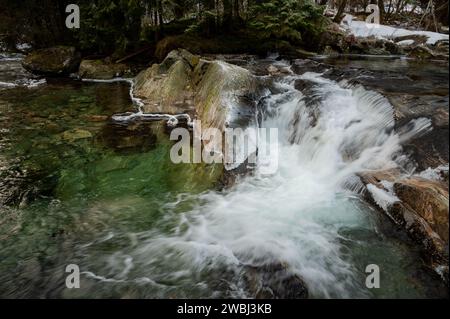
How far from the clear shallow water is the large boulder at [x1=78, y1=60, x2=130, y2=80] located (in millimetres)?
6796

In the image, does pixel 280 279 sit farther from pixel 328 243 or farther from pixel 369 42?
pixel 369 42

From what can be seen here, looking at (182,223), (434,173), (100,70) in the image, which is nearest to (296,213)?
(182,223)

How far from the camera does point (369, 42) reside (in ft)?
47.8

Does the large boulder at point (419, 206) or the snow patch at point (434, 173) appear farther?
the snow patch at point (434, 173)

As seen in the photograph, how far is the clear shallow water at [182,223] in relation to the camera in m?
→ 4.08

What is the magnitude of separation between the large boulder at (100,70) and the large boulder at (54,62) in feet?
3.09

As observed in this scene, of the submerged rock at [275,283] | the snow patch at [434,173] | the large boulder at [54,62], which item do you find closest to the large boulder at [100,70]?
the large boulder at [54,62]

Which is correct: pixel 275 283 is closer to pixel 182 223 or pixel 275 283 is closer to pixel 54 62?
pixel 182 223

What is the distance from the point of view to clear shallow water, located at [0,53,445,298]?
408cm

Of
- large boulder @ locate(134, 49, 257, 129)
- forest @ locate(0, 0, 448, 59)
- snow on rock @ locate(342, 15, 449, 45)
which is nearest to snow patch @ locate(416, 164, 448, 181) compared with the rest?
large boulder @ locate(134, 49, 257, 129)

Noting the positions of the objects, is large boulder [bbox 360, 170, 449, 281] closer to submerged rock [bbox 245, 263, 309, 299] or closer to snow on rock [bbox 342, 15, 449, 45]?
submerged rock [bbox 245, 263, 309, 299]

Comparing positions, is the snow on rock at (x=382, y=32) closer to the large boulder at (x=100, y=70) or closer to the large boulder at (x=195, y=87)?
the large boulder at (x=195, y=87)

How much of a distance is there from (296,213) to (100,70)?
12.2 meters
